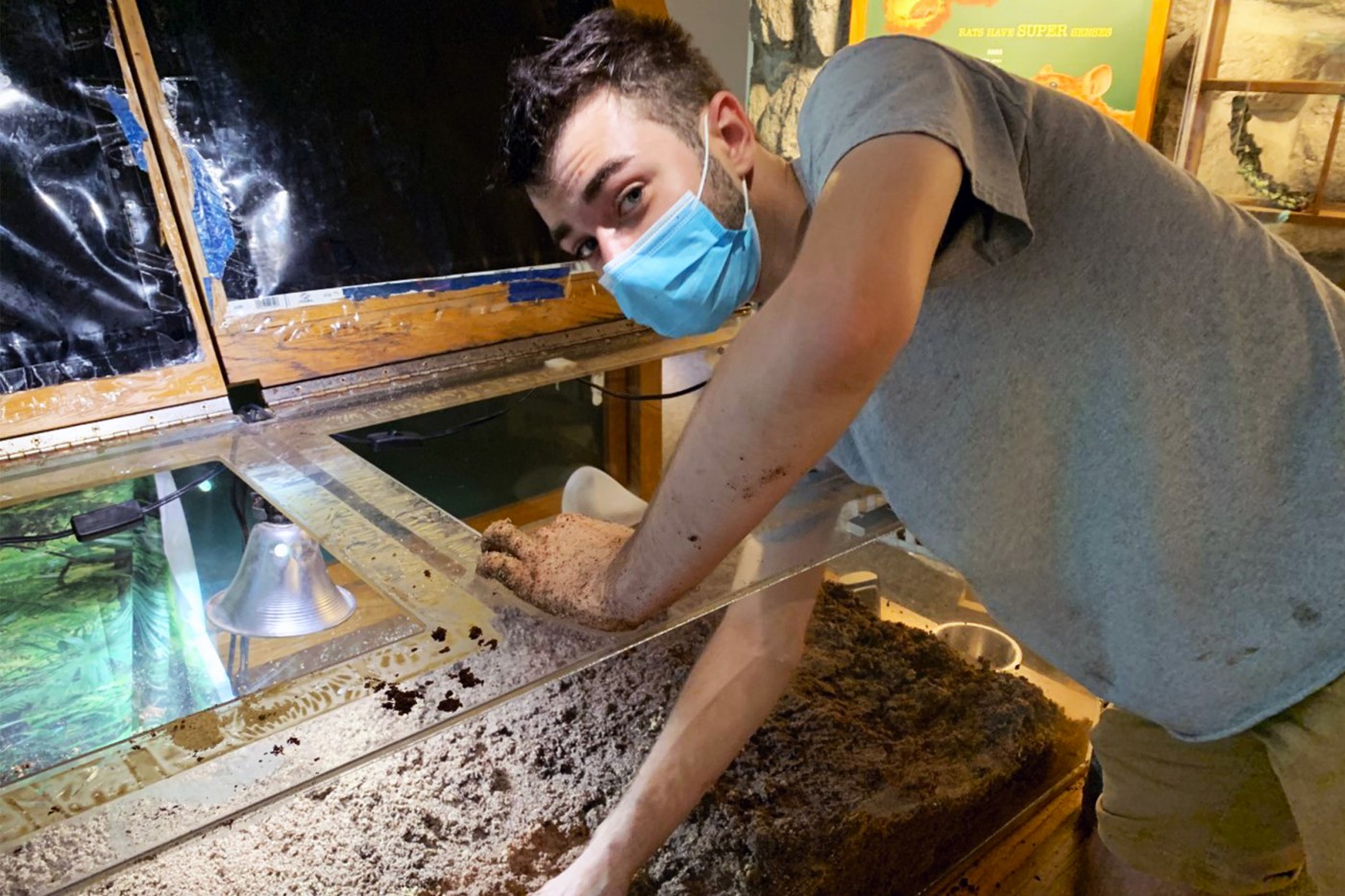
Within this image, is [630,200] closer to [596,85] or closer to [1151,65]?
[596,85]

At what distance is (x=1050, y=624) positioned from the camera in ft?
3.07

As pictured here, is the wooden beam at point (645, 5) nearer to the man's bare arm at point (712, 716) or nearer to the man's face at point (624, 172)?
the man's face at point (624, 172)

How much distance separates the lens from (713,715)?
1102mm

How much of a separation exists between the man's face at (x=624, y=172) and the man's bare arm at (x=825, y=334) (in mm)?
273

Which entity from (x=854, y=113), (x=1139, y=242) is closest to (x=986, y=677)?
(x=1139, y=242)

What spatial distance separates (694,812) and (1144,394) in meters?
0.70

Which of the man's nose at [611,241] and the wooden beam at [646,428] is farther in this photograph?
the wooden beam at [646,428]

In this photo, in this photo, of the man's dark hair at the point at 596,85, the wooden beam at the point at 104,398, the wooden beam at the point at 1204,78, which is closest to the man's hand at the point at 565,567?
the man's dark hair at the point at 596,85

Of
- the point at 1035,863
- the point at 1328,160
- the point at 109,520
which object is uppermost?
A: the point at 1328,160

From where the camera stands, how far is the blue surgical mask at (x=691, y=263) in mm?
887

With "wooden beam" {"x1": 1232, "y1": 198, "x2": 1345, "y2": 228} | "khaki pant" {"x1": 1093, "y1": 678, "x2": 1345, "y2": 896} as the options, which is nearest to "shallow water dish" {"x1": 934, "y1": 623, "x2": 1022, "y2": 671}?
"khaki pant" {"x1": 1093, "y1": 678, "x2": 1345, "y2": 896}

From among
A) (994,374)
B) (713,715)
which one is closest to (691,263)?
(994,374)

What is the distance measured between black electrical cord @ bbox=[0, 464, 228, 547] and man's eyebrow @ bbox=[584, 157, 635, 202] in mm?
731

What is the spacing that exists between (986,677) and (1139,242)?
73cm
